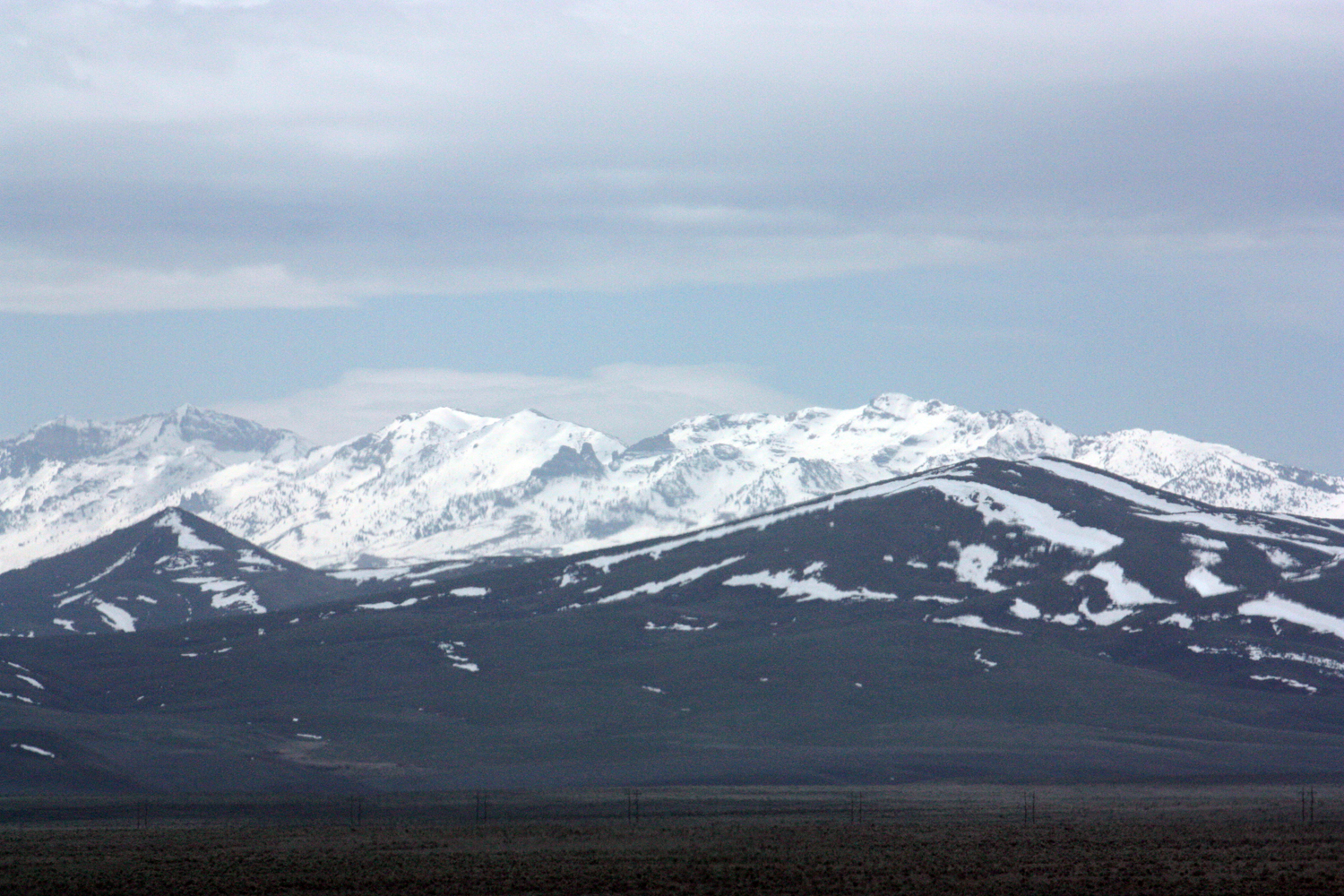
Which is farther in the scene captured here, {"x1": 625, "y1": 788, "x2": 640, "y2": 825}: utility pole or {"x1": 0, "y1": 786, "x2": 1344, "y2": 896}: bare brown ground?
{"x1": 625, "y1": 788, "x2": 640, "y2": 825}: utility pole

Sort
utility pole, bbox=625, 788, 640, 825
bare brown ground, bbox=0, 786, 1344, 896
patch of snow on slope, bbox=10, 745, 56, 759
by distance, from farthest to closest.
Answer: patch of snow on slope, bbox=10, 745, 56, 759
utility pole, bbox=625, 788, 640, 825
bare brown ground, bbox=0, 786, 1344, 896

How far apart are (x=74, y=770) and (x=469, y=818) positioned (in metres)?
65.4

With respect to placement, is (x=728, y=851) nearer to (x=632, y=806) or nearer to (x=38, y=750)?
(x=632, y=806)

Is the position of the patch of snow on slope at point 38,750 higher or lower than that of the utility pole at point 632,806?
higher

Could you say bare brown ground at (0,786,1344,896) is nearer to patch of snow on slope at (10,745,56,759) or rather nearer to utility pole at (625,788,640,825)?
utility pole at (625,788,640,825)

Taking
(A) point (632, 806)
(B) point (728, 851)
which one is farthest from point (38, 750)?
(B) point (728, 851)

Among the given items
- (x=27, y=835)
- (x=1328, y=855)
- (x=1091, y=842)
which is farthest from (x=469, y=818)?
(x=1328, y=855)

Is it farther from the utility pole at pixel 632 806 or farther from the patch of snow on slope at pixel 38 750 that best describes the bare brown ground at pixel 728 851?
the patch of snow on slope at pixel 38 750

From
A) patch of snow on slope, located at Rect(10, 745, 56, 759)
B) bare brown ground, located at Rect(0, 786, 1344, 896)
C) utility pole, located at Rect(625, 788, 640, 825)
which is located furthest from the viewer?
patch of snow on slope, located at Rect(10, 745, 56, 759)

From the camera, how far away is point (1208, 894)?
76.9 m

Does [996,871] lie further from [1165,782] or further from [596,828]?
[1165,782]

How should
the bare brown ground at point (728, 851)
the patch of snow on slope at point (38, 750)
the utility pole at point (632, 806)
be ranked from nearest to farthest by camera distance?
the bare brown ground at point (728, 851) → the utility pole at point (632, 806) → the patch of snow on slope at point (38, 750)

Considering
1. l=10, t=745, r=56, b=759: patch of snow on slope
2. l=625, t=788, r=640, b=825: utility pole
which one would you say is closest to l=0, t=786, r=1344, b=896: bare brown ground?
l=625, t=788, r=640, b=825: utility pole

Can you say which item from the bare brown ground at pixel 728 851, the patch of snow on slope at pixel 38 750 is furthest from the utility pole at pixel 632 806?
the patch of snow on slope at pixel 38 750
